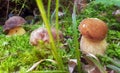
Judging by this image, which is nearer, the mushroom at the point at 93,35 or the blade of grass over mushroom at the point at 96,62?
the blade of grass over mushroom at the point at 96,62

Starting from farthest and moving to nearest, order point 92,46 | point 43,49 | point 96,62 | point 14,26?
1. point 14,26
2. point 92,46
3. point 43,49
4. point 96,62

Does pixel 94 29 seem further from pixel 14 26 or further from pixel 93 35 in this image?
pixel 14 26

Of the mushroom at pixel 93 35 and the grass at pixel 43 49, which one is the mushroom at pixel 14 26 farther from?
the mushroom at pixel 93 35

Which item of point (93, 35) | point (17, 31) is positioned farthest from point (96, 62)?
point (17, 31)

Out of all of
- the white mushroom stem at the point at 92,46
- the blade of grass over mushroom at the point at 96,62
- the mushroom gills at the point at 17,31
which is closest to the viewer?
the blade of grass over mushroom at the point at 96,62

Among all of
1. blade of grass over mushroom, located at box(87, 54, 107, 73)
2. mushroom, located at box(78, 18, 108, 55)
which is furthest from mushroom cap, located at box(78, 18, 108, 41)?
blade of grass over mushroom, located at box(87, 54, 107, 73)

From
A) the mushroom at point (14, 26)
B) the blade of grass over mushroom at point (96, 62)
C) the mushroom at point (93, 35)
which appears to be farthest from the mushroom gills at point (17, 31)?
the blade of grass over mushroom at point (96, 62)

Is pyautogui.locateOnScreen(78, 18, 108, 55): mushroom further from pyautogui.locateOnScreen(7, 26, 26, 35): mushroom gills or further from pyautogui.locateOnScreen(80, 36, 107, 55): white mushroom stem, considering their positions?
pyautogui.locateOnScreen(7, 26, 26, 35): mushroom gills

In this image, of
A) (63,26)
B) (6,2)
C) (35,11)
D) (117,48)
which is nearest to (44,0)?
(35,11)
